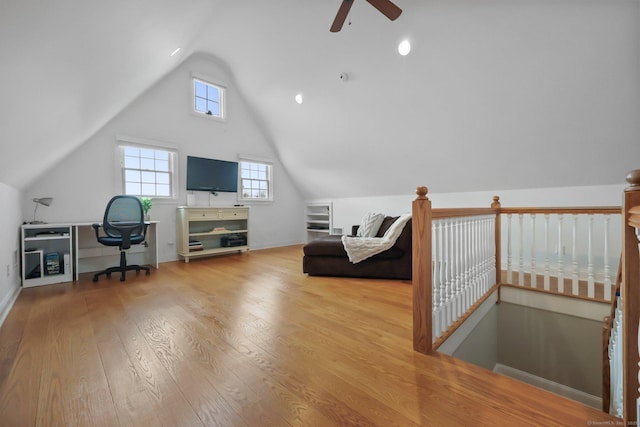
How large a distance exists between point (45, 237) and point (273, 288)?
2.61m

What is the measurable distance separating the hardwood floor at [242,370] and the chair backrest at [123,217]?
0.88 m

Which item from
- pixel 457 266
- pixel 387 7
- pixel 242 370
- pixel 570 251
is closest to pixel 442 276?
pixel 457 266

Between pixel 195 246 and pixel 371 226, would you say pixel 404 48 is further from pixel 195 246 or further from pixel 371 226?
pixel 195 246

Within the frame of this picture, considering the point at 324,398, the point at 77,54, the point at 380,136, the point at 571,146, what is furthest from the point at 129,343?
the point at 571,146

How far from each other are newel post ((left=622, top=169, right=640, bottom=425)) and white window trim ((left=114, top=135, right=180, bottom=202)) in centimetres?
514

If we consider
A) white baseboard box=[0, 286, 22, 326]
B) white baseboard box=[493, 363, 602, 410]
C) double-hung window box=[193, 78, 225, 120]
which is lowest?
white baseboard box=[493, 363, 602, 410]

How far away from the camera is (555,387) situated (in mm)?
2529

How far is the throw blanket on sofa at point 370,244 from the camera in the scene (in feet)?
10.7

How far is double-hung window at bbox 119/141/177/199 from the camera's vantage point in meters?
4.20

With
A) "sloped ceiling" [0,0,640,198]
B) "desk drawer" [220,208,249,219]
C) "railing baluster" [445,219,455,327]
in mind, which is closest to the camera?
"sloped ceiling" [0,0,640,198]

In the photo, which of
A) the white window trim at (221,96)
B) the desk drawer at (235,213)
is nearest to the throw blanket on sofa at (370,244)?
the desk drawer at (235,213)

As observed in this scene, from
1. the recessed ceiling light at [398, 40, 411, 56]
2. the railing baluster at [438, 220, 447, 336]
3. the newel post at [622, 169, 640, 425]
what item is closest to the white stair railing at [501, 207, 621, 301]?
the railing baluster at [438, 220, 447, 336]

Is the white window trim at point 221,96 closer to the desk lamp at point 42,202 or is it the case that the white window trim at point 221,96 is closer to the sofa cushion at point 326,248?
the desk lamp at point 42,202

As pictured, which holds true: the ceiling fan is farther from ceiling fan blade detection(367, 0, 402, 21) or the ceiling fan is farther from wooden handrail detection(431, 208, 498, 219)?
wooden handrail detection(431, 208, 498, 219)
